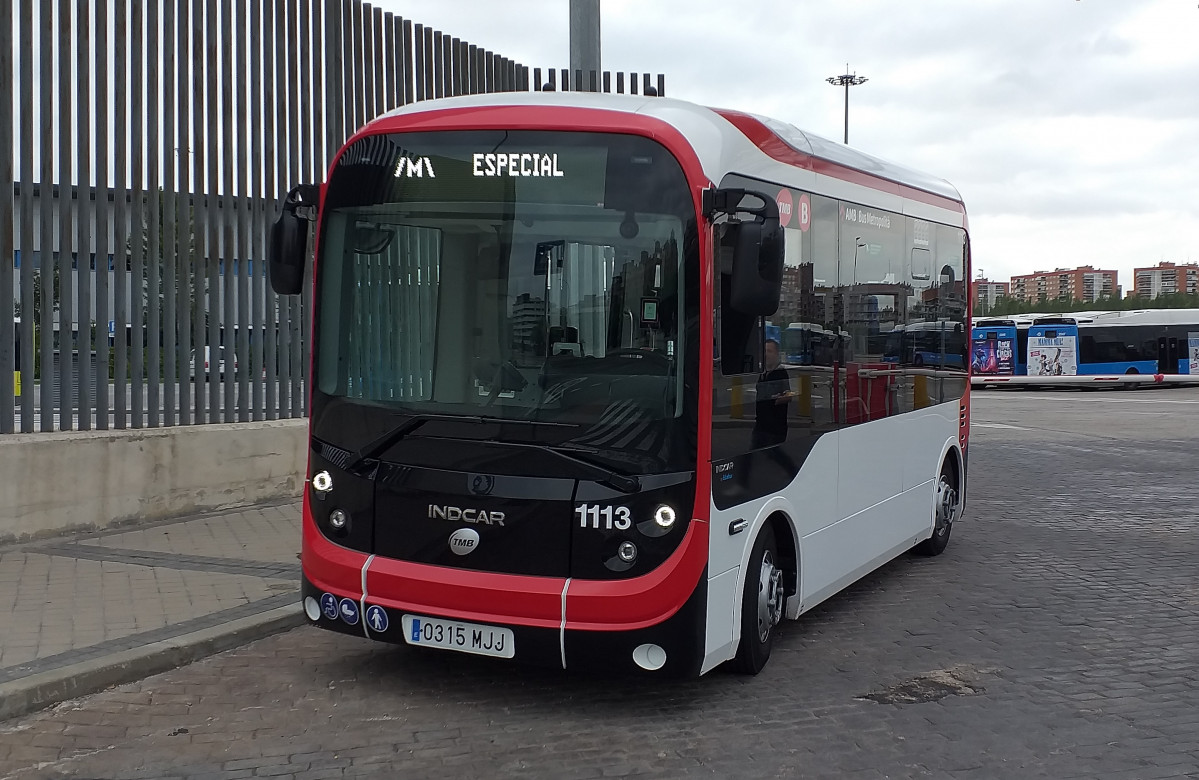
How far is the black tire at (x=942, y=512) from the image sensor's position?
986 cm

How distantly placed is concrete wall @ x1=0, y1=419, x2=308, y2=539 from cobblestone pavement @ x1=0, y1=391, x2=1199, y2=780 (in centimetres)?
313

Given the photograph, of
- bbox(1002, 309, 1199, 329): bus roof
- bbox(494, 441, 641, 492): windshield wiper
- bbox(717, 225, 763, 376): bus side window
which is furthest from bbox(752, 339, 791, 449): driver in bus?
bbox(1002, 309, 1199, 329): bus roof

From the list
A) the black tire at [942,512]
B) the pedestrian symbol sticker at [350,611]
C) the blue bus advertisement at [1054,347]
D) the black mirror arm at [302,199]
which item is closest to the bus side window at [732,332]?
the pedestrian symbol sticker at [350,611]

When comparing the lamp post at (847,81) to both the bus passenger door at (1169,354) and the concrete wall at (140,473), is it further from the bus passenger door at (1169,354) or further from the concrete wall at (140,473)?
the concrete wall at (140,473)

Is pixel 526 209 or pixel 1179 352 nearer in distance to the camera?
pixel 526 209

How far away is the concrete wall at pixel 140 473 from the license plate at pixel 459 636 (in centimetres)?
463

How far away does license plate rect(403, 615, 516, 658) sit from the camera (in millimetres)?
5504

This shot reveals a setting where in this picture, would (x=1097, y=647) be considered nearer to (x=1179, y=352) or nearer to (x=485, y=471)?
(x=485, y=471)

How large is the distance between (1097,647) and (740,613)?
2378 millimetres

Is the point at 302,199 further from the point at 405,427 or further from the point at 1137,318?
the point at 1137,318

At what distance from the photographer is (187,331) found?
10672 millimetres

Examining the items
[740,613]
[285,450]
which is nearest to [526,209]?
[740,613]

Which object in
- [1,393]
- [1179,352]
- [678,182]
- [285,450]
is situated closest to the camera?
[678,182]

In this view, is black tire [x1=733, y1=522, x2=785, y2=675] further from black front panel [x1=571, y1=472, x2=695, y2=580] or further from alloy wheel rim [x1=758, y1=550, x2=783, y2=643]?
black front panel [x1=571, y1=472, x2=695, y2=580]
